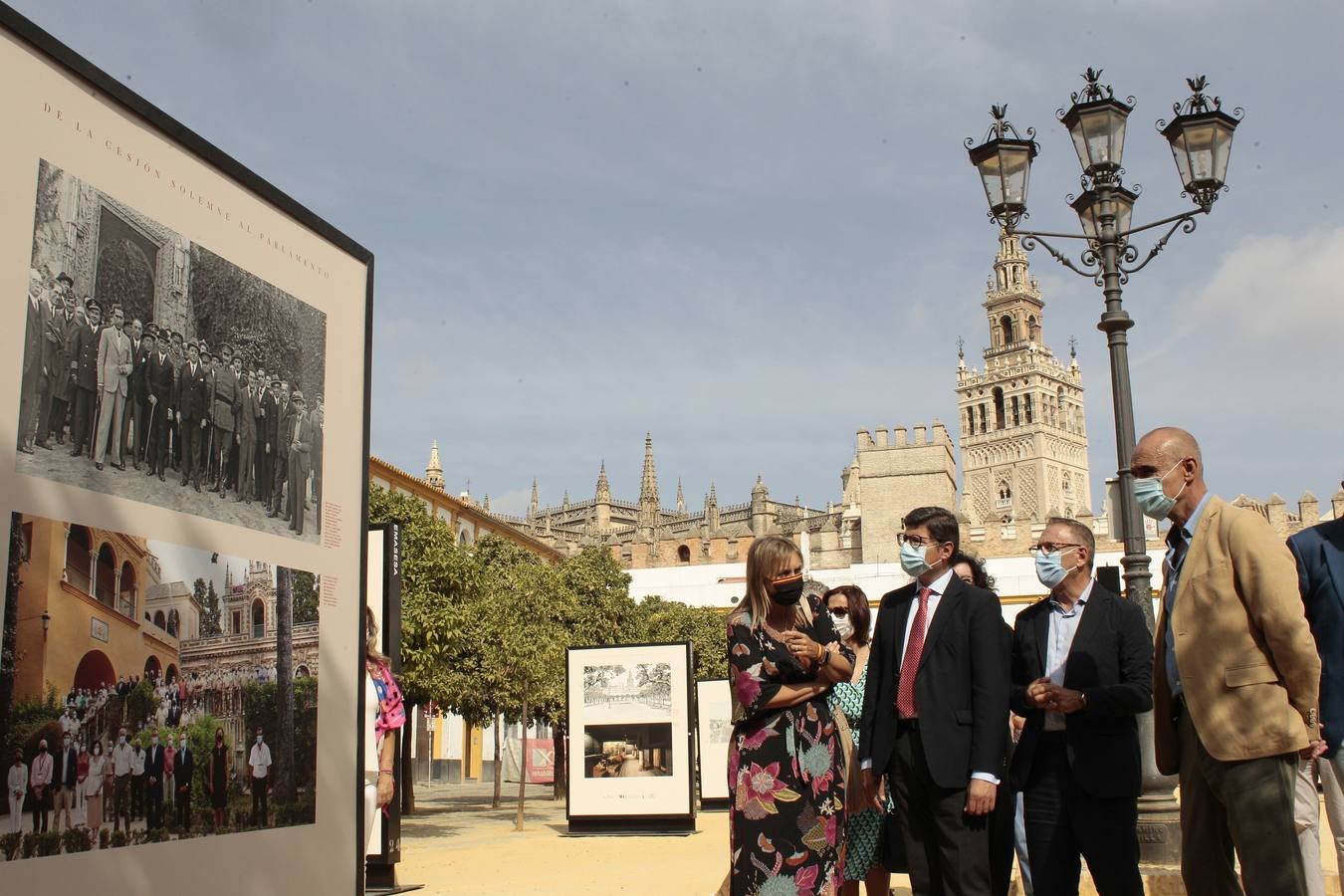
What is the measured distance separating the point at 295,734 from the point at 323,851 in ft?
1.72

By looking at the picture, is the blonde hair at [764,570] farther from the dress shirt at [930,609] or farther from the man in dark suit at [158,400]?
the man in dark suit at [158,400]

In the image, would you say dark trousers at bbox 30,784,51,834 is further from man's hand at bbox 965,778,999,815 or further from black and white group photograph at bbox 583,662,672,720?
black and white group photograph at bbox 583,662,672,720

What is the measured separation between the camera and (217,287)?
4.38 metres

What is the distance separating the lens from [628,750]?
15273 millimetres

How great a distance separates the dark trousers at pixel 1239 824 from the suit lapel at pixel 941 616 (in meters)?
1.04

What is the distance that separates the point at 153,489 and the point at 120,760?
870 mm

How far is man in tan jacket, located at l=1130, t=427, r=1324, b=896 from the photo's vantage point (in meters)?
3.87

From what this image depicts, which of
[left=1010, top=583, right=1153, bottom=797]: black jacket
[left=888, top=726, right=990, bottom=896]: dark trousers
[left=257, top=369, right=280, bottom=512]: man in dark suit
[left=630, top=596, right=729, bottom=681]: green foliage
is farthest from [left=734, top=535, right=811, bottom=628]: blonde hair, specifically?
[left=630, top=596, right=729, bottom=681]: green foliage

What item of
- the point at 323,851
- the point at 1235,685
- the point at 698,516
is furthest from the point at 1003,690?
the point at 698,516

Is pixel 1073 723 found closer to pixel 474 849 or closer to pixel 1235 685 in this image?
pixel 1235 685

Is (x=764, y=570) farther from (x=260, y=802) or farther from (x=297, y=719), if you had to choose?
(x=260, y=802)

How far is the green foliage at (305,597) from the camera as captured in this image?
474 cm

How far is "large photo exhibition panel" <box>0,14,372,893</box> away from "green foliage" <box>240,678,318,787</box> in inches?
1.8

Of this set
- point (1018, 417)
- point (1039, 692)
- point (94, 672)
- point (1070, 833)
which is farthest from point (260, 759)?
point (1018, 417)
